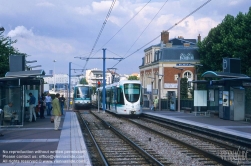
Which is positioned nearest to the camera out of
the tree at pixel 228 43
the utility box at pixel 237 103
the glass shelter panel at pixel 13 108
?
the glass shelter panel at pixel 13 108

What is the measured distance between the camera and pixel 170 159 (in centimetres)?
1339

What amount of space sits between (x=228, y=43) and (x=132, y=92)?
20164 mm

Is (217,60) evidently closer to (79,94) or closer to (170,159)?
(79,94)

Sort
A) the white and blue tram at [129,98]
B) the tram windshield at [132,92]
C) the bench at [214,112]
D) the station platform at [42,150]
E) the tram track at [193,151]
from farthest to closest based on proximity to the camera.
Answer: the tram windshield at [132,92]
the white and blue tram at [129,98]
the bench at [214,112]
the tram track at [193,151]
the station platform at [42,150]

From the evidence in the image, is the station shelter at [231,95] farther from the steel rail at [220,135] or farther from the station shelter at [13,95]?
the station shelter at [13,95]

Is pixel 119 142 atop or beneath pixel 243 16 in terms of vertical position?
beneath

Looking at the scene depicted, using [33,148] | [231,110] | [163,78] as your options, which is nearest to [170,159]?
[33,148]

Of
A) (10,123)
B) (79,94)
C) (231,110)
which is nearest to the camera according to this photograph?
(10,123)

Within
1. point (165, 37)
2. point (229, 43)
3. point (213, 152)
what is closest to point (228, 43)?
point (229, 43)

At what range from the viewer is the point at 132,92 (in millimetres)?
35656

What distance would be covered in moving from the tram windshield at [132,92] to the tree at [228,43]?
16.4 metres

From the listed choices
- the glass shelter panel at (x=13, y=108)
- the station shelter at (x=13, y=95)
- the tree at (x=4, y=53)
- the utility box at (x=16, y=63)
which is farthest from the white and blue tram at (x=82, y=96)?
the glass shelter panel at (x=13, y=108)

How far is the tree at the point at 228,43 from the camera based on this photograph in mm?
48000

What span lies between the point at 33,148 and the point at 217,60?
44561 millimetres
